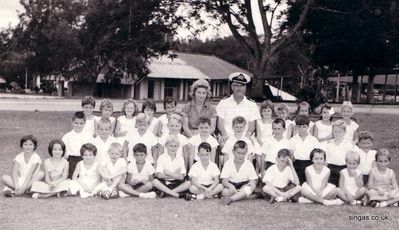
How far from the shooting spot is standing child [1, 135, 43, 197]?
6836 mm

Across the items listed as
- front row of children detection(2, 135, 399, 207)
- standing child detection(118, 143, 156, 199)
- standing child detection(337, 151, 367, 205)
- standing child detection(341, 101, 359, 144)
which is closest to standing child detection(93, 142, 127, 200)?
front row of children detection(2, 135, 399, 207)

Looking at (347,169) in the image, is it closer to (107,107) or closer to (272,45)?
(107,107)

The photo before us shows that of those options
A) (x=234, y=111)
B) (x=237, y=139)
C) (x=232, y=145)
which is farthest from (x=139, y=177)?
(x=234, y=111)

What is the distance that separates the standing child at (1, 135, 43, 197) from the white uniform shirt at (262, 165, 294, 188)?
10.3 ft

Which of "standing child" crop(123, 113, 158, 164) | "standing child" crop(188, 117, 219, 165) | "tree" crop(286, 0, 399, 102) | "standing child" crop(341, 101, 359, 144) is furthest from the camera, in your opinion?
"tree" crop(286, 0, 399, 102)

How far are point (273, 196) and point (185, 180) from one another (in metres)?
1.35

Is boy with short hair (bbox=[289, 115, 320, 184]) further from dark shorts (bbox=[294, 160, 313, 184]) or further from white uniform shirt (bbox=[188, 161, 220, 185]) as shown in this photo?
white uniform shirt (bbox=[188, 161, 220, 185])

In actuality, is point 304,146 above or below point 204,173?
above

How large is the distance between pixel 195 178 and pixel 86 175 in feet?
4.95

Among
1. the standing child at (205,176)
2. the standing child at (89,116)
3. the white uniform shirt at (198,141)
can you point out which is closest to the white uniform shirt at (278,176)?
the standing child at (205,176)

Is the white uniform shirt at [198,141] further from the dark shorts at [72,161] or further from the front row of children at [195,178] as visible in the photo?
the dark shorts at [72,161]

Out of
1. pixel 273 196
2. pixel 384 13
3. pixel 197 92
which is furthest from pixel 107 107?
pixel 384 13

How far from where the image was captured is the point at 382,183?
6980 millimetres

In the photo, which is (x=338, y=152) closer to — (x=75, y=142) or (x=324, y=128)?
(x=324, y=128)
